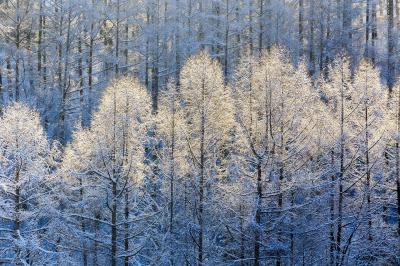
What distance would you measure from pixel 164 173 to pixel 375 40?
25.1 metres

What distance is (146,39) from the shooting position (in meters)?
35.3

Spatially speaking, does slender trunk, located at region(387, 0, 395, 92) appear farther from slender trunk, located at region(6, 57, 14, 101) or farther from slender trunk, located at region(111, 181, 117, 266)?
slender trunk, located at region(6, 57, 14, 101)

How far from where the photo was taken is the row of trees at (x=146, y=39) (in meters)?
31.0

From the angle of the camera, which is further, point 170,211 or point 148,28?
point 148,28

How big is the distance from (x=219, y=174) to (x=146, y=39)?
1670cm

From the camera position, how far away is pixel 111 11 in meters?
34.6

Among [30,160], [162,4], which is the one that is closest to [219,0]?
[162,4]

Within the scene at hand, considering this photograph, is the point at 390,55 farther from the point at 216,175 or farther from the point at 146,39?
the point at 216,175

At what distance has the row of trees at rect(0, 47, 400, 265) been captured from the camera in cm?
2053

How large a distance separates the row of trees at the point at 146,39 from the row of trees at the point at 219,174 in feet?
26.6

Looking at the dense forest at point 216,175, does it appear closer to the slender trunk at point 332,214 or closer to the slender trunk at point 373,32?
the slender trunk at point 332,214

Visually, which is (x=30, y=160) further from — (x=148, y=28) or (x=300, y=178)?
(x=148, y=28)

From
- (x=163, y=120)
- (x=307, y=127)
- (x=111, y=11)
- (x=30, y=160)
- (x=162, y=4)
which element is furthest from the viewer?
(x=162, y=4)

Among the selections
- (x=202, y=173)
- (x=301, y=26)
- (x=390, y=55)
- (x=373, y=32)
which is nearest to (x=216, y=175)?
(x=202, y=173)
